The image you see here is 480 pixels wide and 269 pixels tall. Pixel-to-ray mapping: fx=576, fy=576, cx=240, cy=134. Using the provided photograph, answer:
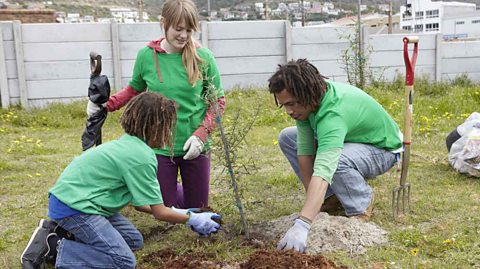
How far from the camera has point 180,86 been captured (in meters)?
3.65

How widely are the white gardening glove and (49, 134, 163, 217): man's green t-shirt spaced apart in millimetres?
589

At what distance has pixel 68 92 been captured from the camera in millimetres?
9844

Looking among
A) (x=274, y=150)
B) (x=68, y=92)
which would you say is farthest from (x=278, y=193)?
(x=68, y=92)

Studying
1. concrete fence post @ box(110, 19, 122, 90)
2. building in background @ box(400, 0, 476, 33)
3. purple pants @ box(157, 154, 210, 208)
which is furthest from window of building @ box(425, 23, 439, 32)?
purple pants @ box(157, 154, 210, 208)

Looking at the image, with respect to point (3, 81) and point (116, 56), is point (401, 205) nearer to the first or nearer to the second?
point (116, 56)

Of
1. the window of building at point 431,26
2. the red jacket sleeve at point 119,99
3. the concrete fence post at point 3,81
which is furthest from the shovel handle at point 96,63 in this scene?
the window of building at point 431,26

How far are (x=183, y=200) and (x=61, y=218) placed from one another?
1185 millimetres

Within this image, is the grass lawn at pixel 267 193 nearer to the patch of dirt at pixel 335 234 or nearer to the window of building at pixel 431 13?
the patch of dirt at pixel 335 234

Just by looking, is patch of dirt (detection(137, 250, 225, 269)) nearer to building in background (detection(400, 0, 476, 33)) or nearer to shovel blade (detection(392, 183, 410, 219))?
shovel blade (detection(392, 183, 410, 219))

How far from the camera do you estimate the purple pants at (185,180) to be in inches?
150

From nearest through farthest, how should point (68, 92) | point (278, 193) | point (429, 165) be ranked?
point (278, 193), point (429, 165), point (68, 92)

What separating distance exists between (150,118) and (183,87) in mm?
775

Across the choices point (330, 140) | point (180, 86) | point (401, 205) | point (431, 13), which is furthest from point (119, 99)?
point (431, 13)

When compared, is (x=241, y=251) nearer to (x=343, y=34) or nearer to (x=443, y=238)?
(x=443, y=238)
